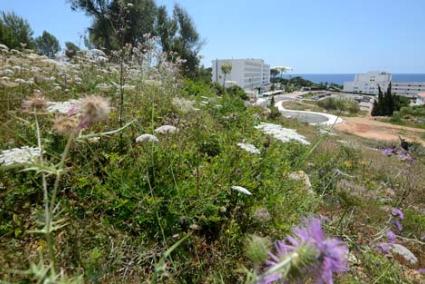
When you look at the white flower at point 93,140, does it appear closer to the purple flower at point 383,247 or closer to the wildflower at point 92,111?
the wildflower at point 92,111

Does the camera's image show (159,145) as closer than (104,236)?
No

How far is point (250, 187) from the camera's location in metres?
2.36

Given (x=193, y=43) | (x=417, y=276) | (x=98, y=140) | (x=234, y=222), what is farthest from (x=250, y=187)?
(x=193, y=43)

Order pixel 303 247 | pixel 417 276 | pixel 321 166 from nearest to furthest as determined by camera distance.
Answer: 1. pixel 303 247
2. pixel 417 276
3. pixel 321 166

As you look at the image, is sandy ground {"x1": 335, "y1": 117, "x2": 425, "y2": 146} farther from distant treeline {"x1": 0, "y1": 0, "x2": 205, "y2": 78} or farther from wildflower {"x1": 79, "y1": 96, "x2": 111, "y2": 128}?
wildflower {"x1": 79, "y1": 96, "x2": 111, "y2": 128}

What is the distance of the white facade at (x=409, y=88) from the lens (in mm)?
100412

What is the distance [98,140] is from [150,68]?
2.84 m

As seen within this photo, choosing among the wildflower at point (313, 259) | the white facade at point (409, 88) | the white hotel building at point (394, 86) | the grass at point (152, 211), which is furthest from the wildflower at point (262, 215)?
the white facade at point (409, 88)

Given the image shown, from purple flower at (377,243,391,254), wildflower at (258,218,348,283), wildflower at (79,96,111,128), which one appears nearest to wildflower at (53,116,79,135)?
wildflower at (79,96,111,128)

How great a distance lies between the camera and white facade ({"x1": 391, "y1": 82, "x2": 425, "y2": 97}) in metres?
100

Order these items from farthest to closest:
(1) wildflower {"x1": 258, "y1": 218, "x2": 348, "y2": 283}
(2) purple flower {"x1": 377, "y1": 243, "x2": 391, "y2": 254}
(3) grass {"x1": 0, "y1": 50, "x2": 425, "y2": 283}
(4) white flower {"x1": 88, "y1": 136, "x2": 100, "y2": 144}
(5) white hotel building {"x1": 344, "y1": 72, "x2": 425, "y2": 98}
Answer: (5) white hotel building {"x1": 344, "y1": 72, "x2": 425, "y2": 98} < (2) purple flower {"x1": 377, "y1": 243, "x2": 391, "y2": 254} < (4) white flower {"x1": 88, "y1": 136, "x2": 100, "y2": 144} < (3) grass {"x1": 0, "y1": 50, "x2": 425, "y2": 283} < (1) wildflower {"x1": 258, "y1": 218, "x2": 348, "y2": 283}

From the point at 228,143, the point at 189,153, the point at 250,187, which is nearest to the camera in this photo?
the point at 250,187

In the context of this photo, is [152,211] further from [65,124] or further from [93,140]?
[65,124]

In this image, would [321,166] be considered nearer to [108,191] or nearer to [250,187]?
[250,187]
